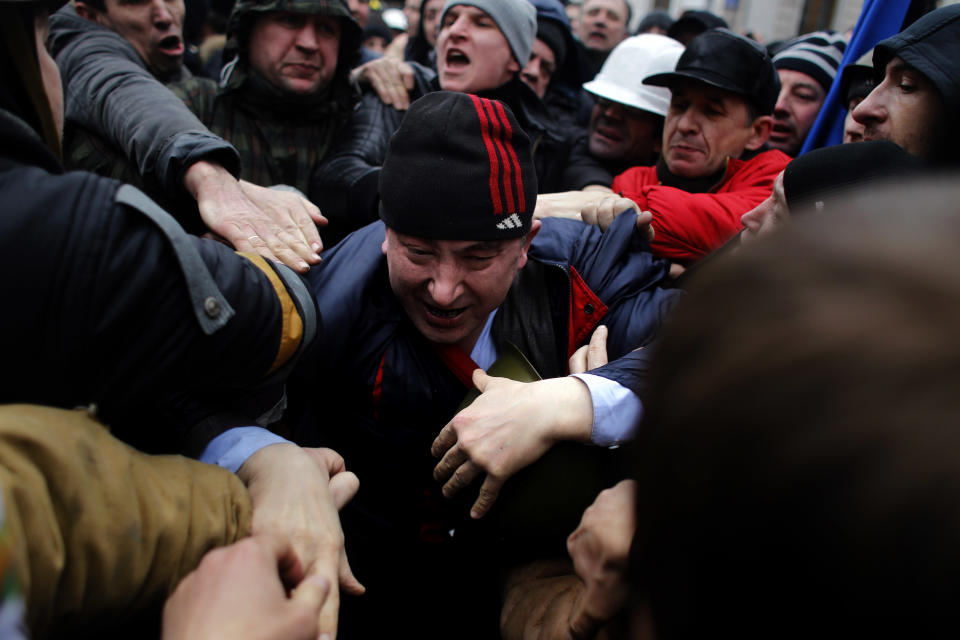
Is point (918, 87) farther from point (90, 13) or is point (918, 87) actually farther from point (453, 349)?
point (90, 13)

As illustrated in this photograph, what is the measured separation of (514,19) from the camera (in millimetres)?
3469

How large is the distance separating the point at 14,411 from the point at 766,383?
0.88 metres

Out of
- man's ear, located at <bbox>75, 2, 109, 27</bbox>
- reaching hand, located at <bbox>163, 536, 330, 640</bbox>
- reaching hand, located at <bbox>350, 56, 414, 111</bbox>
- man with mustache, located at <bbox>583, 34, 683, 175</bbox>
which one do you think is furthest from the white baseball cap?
reaching hand, located at <bbox>163, 536, 330, 640</bbox>

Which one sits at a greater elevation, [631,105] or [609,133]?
[631,105]

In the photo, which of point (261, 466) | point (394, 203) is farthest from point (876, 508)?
point (394, 203)

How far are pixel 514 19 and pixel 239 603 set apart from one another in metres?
3.33

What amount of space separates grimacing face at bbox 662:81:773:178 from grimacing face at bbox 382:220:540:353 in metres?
1.42

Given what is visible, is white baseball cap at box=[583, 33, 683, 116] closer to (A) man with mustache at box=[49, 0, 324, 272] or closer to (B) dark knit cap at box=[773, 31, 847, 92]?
(B) dark knit cap at box=[773, 31, 847, 92]

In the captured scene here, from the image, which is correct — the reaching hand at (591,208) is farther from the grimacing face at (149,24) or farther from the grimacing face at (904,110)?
the grimacing face at (149,24)

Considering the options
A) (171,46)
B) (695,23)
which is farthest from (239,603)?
(695,23)

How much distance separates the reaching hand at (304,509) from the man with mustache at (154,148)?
0.71m

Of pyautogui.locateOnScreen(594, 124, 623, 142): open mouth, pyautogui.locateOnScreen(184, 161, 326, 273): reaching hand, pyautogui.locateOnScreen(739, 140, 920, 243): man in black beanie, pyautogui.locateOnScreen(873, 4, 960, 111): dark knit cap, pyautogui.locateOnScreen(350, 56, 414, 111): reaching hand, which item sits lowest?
pyautogui.locateOnScreen(594, 124, 623, 142): open mouth

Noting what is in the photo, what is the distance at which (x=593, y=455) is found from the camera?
156cm

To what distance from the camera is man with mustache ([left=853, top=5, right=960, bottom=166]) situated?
1952 millimetres
